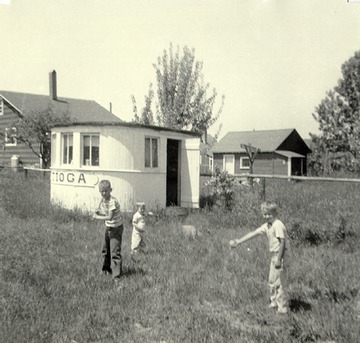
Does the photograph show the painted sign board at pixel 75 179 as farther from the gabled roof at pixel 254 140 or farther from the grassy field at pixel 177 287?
the gabled roof at pixel 254 140

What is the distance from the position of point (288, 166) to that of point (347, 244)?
29.2 meters

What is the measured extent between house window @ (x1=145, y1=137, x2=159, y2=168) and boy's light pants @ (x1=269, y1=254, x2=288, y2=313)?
818cm

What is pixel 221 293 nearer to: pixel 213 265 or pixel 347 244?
pixel 213 265

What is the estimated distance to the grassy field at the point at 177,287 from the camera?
449cm

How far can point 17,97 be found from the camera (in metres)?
34.1

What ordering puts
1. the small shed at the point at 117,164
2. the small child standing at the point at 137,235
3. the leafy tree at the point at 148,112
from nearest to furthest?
the small child standing at the point at 137,235
the small shed at the point at 117,164
the leafy tree at the point at 148,112

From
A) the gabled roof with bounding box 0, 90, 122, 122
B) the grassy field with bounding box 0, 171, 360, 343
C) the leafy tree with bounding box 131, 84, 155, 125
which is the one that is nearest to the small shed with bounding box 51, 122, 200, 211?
the grassy field with bounding box 0, 171, 360, 343

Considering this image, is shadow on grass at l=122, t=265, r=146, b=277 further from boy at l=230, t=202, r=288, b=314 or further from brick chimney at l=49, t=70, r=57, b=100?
brick chimney at l=49, t=70, r=57, b=100

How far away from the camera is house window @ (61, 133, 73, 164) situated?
13.2 meters

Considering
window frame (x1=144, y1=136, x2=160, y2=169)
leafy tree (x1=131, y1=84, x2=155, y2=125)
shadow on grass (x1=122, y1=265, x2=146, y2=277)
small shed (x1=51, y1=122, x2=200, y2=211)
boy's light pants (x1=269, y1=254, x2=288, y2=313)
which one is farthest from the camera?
leafy tree (x1=131, y1=84, x2=155, y2=125)

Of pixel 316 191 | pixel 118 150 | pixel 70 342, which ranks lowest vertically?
pixel 70 342

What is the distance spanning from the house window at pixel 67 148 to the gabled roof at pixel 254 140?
1046 inches

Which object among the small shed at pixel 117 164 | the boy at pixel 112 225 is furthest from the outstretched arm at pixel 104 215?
the small shed at pixel 117 164

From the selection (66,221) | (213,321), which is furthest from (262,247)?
(66,221)
